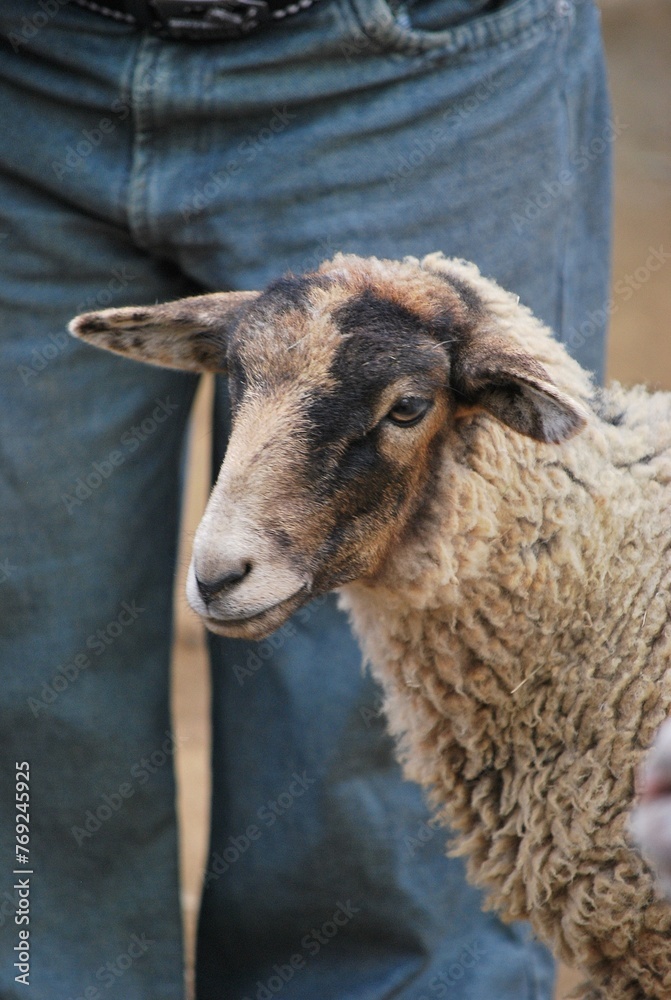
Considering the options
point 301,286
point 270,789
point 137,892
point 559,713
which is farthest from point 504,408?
point 137,892

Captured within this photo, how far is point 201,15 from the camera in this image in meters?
2.23

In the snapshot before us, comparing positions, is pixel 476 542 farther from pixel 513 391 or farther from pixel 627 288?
pixel 627 288

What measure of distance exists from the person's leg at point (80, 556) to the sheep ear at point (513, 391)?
894 millimetres

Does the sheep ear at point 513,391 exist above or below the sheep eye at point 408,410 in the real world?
above

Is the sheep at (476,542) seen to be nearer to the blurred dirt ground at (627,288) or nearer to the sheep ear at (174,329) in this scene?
the sheep ear at (174,329)

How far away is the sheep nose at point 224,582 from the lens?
176 cm

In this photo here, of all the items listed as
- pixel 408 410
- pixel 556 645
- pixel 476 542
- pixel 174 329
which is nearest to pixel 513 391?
pixel 408 410

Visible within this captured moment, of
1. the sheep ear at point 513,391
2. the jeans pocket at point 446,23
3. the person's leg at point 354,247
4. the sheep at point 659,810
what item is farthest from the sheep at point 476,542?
the sheep at point 659,810

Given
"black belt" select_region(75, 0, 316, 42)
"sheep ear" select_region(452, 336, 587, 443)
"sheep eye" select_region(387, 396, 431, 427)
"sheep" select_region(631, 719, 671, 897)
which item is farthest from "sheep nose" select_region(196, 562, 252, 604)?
"black belt" select_region(75, 0, 316, 42)

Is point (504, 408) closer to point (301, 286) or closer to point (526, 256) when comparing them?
point (301, 286)

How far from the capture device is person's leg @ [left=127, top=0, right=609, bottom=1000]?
→ 2348 mm

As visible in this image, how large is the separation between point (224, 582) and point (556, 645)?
66 cm

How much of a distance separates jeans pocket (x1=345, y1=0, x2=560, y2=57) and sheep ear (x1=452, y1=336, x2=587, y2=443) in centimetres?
74

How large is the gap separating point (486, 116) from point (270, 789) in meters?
1.63
